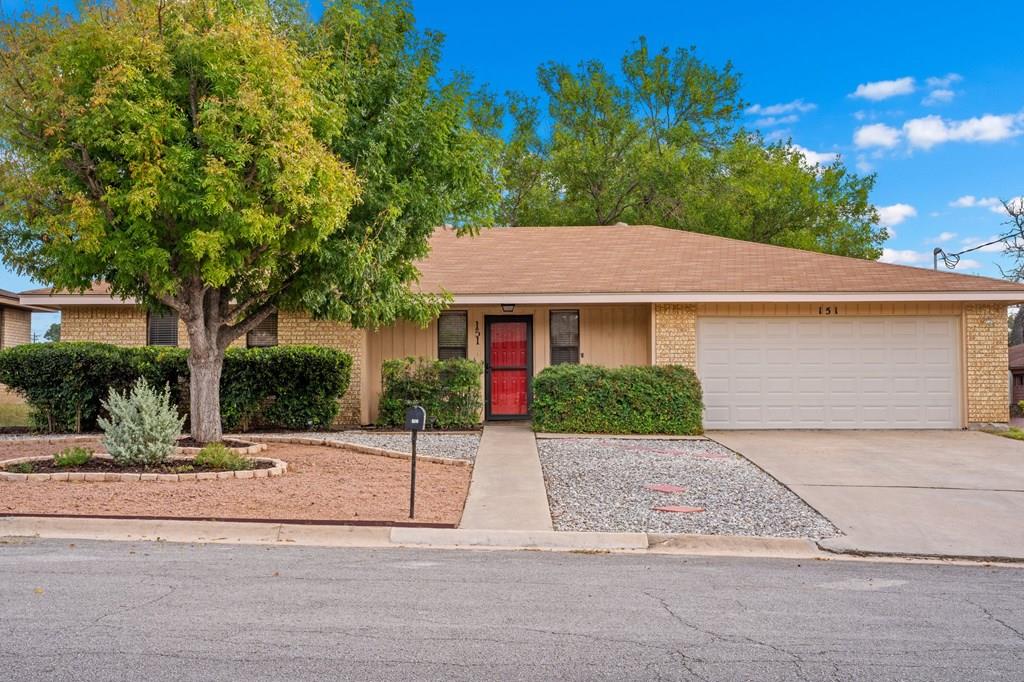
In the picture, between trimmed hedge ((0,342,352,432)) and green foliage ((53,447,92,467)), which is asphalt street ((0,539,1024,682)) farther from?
trimmed hedge ((0,342,352,432))

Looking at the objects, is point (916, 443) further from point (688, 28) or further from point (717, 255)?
point (688, 28)

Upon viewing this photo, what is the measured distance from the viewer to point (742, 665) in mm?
3746

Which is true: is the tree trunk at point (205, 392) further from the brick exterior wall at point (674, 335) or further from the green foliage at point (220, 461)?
the brick exterior wall at point (674, 335)

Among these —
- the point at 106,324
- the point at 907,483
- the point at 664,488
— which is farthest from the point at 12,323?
the point at 907,483

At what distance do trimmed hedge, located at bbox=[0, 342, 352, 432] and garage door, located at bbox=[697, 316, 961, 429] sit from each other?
23.2 ft

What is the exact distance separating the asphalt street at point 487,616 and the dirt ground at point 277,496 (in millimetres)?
989

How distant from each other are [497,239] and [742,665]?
15429 mm

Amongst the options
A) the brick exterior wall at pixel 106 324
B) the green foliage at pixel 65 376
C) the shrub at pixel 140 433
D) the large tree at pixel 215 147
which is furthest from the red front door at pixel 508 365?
the shrub at pixel 140 433

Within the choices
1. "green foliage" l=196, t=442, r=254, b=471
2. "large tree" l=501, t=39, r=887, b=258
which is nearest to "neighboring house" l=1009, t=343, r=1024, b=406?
"large tree" l=501, t=39, r=887, b=258

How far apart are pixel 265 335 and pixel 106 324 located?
3059mm

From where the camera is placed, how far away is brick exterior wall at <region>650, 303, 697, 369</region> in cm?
1451

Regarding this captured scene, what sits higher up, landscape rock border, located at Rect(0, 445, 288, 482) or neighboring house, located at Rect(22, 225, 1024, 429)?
neighboring house, located at Rect(22, 225, 1024, 429)

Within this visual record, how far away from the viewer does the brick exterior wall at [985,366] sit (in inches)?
561

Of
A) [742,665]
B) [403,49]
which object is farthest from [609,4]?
[742,665]
